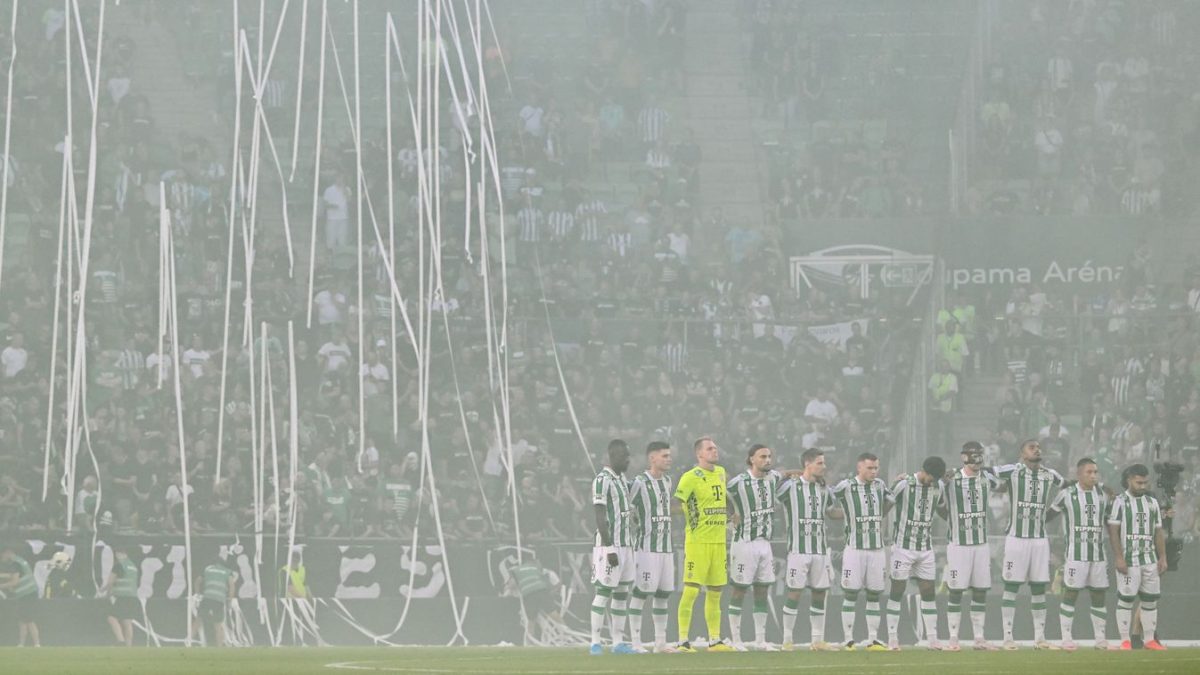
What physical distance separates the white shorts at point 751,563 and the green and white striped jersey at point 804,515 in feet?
1.43

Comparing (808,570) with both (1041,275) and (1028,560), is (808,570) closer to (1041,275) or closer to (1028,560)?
(1028,560)

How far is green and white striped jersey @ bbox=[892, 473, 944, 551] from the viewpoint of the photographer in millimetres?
15828

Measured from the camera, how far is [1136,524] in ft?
52.0

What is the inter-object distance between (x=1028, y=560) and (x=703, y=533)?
3134 millimetres

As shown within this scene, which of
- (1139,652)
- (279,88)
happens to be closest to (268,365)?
(279,88)

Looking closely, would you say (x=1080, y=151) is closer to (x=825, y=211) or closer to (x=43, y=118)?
(x=825, y=211)

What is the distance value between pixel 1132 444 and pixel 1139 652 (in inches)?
296

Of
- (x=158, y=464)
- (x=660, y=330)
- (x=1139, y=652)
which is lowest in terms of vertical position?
(x=1139, y=652)

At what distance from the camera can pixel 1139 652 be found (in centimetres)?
1513

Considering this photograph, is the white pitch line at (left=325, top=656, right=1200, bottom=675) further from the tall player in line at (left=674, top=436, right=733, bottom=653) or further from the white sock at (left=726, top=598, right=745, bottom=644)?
the white sock at (left=726, top=598, right=745, bottom=644)

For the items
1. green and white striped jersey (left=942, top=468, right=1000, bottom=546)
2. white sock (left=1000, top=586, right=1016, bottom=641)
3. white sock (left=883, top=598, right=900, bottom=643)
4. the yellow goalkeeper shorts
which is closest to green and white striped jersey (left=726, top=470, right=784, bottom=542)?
the yellow goalkeeper shorts

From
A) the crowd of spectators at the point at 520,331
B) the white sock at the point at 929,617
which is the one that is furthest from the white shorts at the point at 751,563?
the crowd of spectators at the point at 520,331

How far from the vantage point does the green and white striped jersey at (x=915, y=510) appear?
15.8 m

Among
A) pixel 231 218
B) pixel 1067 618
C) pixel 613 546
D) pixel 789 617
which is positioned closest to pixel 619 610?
pixel 613 546
